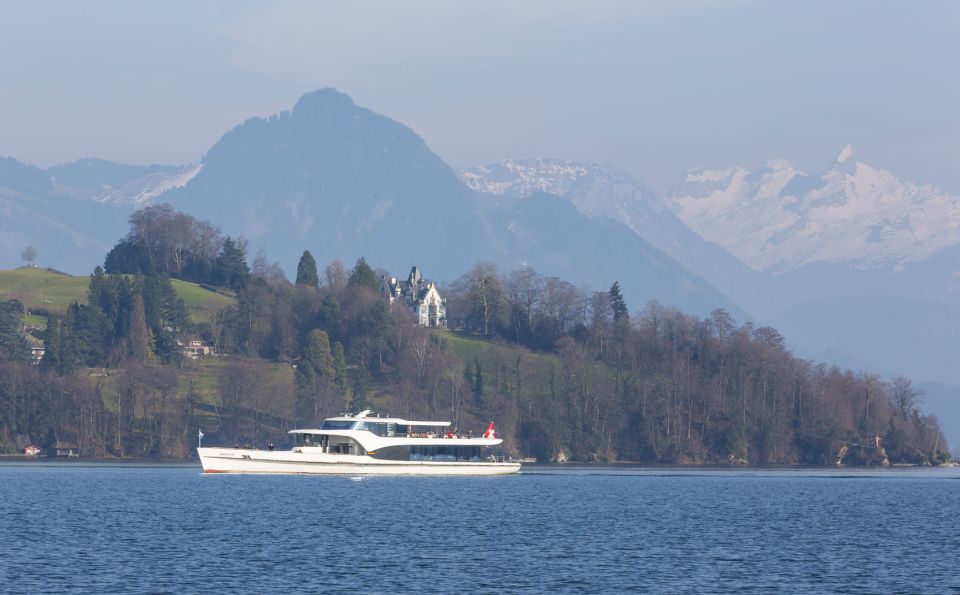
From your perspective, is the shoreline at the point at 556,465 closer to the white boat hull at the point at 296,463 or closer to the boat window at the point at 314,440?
the boat window at the point at 314,440

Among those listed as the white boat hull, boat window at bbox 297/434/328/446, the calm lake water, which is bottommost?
the calm lake water

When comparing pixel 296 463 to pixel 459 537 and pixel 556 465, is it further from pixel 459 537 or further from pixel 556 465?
pixel 459 537

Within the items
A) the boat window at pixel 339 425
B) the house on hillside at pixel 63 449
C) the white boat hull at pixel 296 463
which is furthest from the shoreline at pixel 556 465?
the boat window at pixel 339 425

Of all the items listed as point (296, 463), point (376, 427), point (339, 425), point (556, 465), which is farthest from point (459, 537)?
point (556, 465)

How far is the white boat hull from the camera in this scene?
135750 mm

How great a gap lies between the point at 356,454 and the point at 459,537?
202 feet

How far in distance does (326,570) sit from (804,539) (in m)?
31.4

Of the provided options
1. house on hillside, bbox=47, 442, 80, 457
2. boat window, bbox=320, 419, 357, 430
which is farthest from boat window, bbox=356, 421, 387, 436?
house on hillside, bbox=47, 442, 80, 457

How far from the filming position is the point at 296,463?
138 metres

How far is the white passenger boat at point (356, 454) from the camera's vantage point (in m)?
136

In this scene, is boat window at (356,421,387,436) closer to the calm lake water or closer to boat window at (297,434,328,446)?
boat window at (297,434,328,446)

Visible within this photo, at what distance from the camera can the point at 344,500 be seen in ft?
344

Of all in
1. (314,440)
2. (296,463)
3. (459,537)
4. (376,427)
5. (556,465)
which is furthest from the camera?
(556,465)

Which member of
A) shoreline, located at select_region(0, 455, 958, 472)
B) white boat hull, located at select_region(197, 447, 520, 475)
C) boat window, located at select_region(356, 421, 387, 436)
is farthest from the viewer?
shoreline, located at select_region(0, 455, 958, 472)
